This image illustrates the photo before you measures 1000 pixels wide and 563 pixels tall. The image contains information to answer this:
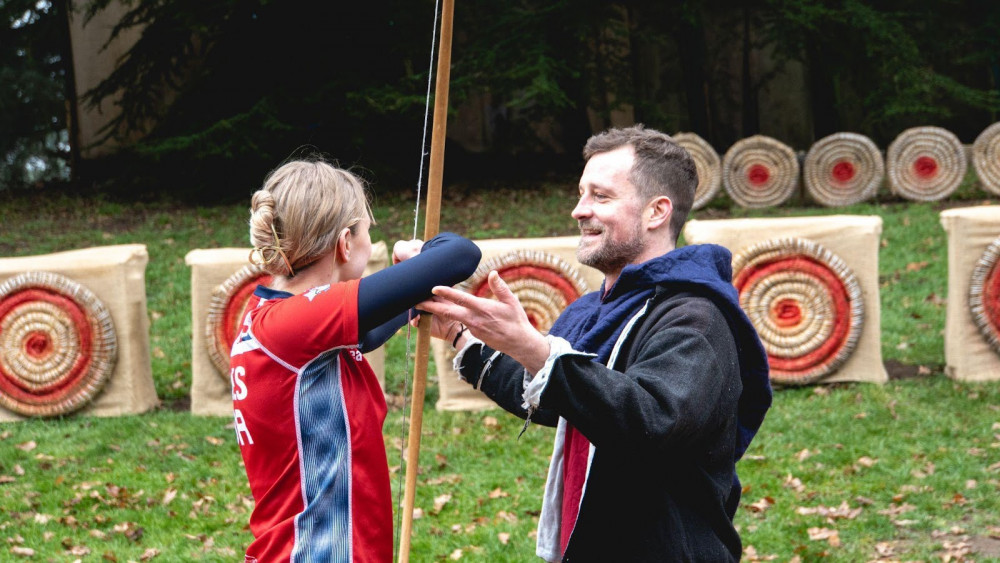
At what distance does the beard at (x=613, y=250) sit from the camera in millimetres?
2549

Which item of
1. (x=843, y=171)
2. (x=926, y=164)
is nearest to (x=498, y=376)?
(x=843, y=171)

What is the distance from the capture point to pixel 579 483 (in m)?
2.42

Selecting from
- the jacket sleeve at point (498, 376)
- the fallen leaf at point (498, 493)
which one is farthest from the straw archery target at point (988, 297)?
the jacket sleeve at point (498, 376)

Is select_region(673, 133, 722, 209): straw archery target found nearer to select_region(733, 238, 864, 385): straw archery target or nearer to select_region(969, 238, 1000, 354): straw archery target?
select_region(733, 238, 864, 385): straw archery target

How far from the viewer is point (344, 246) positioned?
2465 mm

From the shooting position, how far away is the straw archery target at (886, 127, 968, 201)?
11.9m

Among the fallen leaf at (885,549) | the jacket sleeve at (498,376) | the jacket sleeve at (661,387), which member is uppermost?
the jacket sleeve at (661,387)

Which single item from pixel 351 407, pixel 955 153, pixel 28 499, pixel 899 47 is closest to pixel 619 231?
pixel 351 407

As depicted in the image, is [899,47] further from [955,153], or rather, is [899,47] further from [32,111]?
[32,111]

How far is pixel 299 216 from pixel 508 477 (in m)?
3.52

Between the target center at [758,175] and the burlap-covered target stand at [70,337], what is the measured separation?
7.89m

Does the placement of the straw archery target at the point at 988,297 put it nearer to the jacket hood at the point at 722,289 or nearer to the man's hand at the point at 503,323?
the jacket hood at the point at 722,289

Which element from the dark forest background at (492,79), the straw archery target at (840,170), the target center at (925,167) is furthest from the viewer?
the dark forest background at (492,79)

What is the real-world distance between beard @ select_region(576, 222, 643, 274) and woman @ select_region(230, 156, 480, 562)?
39 cm
